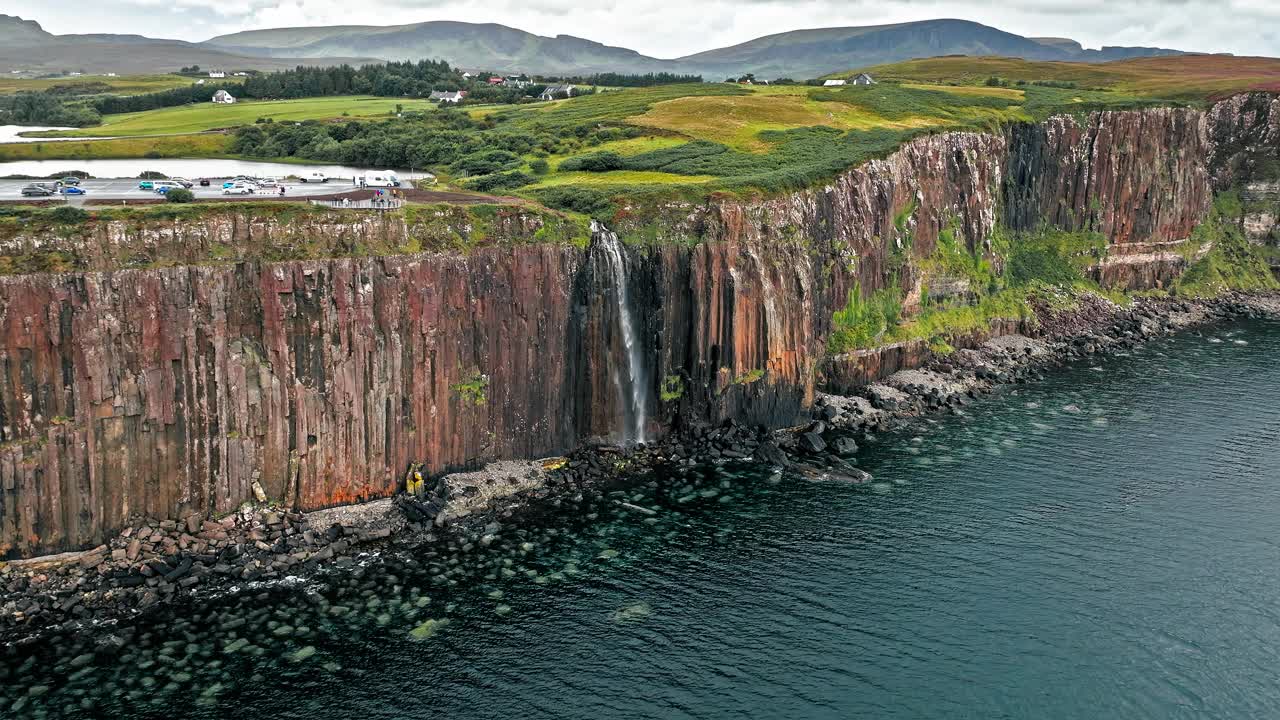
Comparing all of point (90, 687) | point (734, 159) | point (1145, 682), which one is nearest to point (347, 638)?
point (90, 687)

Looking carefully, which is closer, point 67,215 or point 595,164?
point 67,215

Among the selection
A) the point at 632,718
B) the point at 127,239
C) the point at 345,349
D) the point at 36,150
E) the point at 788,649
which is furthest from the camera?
the point at 36,150

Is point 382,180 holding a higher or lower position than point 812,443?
higher

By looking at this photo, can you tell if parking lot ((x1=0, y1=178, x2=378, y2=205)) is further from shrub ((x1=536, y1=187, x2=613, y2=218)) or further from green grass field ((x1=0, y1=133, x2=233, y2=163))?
green grass field ((x1=0, y1=133, x2=233, y2=163))

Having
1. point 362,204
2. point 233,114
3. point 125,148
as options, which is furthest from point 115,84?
point 362,204

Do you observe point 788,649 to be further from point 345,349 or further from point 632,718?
point 345,349

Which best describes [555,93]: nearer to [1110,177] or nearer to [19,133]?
[19,133]
